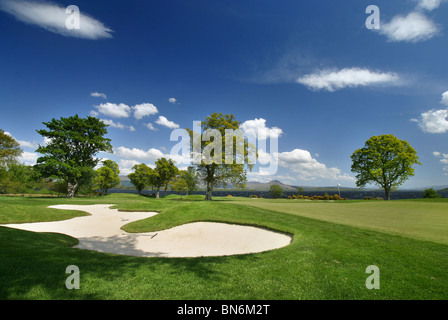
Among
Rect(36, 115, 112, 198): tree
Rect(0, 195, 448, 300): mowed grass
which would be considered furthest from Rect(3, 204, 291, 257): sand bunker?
Rect(36, 115, 112, 198): tree

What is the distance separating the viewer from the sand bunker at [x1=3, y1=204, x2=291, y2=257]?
8641 mm

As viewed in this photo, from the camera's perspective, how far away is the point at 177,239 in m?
10.4

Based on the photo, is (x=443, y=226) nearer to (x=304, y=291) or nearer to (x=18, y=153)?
(x=304, y=291)

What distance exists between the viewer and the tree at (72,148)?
98.0 ft

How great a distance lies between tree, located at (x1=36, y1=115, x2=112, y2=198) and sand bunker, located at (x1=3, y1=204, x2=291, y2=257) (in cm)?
2105

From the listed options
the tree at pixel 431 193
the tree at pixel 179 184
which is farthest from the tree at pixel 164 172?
the tree at pixel 431 193

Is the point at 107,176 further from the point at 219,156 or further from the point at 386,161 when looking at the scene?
the point at 386,161

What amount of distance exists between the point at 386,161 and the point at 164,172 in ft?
148

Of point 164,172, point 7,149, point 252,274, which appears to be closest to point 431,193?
point 252,274

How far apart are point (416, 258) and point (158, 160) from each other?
48.8 metres

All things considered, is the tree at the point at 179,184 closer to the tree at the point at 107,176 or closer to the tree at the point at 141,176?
the tree at the point at 141,176

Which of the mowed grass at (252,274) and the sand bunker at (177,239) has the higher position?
the mowed grass at (252,274)

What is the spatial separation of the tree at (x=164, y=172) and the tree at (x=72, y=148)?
47.7 feet
